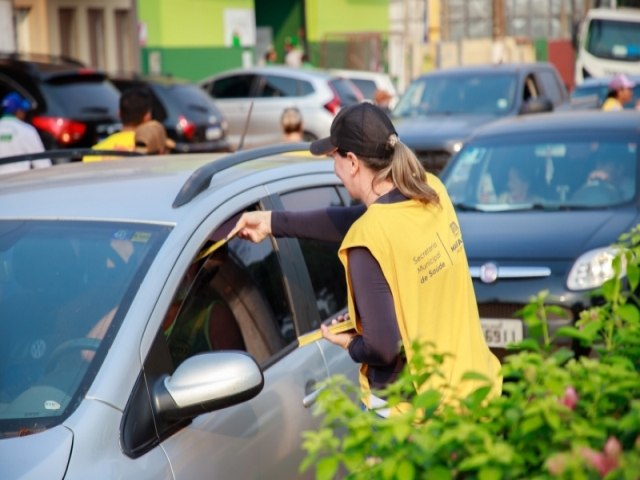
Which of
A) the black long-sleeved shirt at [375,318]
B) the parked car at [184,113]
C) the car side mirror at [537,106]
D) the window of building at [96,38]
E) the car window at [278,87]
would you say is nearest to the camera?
the black long-sleeved shirt at [375,318]

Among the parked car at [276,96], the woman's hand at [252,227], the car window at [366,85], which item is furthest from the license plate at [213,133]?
the woman's hand at [252,227]

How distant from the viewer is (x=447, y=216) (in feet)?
12.8

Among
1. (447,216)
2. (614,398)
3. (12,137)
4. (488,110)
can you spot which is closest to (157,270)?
(447,216)

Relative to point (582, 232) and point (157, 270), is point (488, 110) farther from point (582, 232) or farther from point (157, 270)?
point (157, 270)

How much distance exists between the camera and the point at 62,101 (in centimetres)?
1478

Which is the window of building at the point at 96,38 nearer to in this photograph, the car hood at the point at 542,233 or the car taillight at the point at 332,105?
the car taillight at the point at 332,105

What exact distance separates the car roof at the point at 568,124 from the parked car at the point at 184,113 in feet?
26.7

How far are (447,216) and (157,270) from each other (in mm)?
872

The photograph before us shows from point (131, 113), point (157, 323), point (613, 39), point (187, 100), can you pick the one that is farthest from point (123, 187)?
point (613, 39)

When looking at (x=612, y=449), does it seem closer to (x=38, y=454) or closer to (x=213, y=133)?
(x=38, y=454)

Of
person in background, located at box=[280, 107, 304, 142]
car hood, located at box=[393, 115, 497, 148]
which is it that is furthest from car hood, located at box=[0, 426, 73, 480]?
car hood, located at box=[393, 115, 497, 148]

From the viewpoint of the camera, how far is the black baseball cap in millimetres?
3820

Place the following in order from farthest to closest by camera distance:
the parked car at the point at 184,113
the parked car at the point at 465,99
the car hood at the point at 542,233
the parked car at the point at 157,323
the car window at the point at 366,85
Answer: the car window at the point at 366,85
the parked car at the point at 184,113
the parked car at the point at 465,99
the car hood at the point at 542,233
the parked car at the point at 157,323

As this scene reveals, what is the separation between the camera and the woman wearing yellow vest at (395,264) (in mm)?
3678
